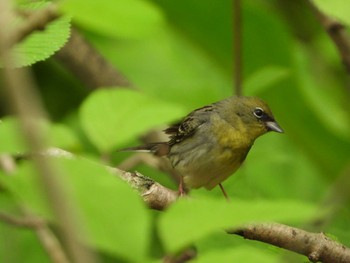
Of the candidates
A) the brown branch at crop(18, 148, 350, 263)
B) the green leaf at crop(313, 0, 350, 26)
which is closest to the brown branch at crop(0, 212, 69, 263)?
the green leaf at crop(313, 0, 350, 26)

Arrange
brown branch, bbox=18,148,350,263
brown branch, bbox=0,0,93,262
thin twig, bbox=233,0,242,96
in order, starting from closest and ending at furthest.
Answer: brown branch, bbox=0,0,93,262
brown branch, bbox=18,148,350,263
thin twig, bbox=233,0,242,96

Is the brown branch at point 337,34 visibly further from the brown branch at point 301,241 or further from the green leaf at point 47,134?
the green leaf at point 47,134

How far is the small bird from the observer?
4277mm

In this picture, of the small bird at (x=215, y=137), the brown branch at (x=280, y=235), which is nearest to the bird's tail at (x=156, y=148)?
the small bird at (x=215, y=137)

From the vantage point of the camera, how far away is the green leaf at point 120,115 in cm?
99

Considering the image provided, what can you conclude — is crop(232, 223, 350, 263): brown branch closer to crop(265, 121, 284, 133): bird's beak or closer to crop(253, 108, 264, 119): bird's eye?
crop(265, 121, 284, 133): bird's beak

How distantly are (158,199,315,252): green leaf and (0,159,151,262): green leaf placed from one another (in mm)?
28

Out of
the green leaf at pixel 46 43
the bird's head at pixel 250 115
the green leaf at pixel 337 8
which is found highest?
the green leaf at pixel 337 8

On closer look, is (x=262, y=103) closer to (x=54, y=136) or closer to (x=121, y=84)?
(x=121, y=84)

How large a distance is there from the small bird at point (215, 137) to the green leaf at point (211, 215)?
3.25 m

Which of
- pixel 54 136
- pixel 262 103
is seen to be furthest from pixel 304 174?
pixel 54 136

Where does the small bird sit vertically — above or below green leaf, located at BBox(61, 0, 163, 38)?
below

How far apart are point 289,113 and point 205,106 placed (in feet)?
2.10

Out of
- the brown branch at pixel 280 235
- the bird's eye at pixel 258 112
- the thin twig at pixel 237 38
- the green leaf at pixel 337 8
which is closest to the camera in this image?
the green leaf at pixel 337 8
